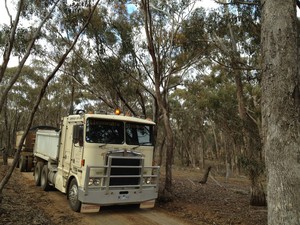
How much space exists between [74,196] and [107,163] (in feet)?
4.33

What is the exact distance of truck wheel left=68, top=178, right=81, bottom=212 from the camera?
7.74 meters

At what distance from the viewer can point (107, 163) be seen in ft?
25.2

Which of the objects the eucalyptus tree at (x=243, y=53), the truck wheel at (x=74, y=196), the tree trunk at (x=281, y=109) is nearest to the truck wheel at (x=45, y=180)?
the truck wheel at (x=74, y=196)

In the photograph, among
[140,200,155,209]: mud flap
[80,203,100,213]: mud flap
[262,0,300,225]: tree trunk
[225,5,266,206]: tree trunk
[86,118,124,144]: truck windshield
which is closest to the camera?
[262,0,300,225]: tree trunk

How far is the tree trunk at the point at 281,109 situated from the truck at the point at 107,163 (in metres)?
5.25

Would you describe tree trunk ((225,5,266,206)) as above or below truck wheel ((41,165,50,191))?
above

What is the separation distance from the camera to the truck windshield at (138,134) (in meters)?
8.38

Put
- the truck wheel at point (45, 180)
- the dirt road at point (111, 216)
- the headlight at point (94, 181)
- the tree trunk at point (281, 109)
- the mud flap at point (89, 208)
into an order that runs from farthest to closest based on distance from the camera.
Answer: the truck wheel at point (45, 180) → the headlight at point (94, 181) → the mud flap at point (89, 208) → the dirt road at point (111, 216) → the tree trunk at point (281, 109)

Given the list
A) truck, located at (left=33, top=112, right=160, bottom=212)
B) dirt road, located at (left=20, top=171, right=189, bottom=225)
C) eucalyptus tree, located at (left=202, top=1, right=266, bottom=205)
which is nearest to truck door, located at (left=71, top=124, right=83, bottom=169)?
truck, located at (left=33, top=112, right=160, bottom=212)

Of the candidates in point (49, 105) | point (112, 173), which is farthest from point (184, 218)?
point (49, 105)

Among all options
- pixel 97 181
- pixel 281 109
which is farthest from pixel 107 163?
pixel 281 109

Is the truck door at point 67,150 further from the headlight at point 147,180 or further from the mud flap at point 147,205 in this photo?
the mud flap at point 147,205

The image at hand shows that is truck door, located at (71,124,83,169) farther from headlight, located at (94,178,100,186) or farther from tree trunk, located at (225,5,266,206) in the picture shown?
tree trunk, located at (225,5,266,206)

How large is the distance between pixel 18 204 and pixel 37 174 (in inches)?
140
